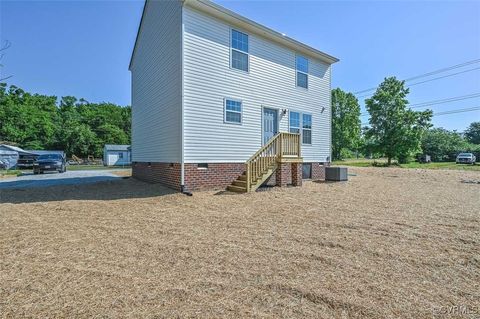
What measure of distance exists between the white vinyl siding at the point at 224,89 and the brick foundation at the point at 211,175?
12.8 inches

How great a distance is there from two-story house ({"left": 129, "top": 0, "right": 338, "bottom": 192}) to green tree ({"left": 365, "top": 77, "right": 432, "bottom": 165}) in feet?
71.2

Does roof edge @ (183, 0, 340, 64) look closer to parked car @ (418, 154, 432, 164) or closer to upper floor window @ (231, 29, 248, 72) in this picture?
upper floor window @ (231, 29, 248, 72)

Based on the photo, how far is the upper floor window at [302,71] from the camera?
12656mm

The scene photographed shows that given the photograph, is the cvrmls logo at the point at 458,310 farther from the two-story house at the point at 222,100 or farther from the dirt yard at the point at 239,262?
the two-story house at the point at 222,100

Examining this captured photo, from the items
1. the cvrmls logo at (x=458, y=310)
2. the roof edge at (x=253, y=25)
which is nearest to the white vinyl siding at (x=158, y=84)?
the roof edge at (x=253, y=25)

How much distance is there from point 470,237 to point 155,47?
1281 cm

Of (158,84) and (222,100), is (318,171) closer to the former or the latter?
(222,100)

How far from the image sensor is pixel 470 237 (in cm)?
438

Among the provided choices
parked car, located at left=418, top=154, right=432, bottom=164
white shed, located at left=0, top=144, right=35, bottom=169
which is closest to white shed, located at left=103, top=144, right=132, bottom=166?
white shed, located at left=0, top=144, right=35, bottom=169

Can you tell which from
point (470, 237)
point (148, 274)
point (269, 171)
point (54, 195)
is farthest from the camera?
point (269, 171)

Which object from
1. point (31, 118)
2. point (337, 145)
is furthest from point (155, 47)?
point (31, 118)

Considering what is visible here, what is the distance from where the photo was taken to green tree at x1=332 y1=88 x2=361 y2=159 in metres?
39.2

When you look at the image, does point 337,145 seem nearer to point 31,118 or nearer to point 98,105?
point 31,118

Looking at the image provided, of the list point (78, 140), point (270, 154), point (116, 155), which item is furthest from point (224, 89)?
point (78, 140)
